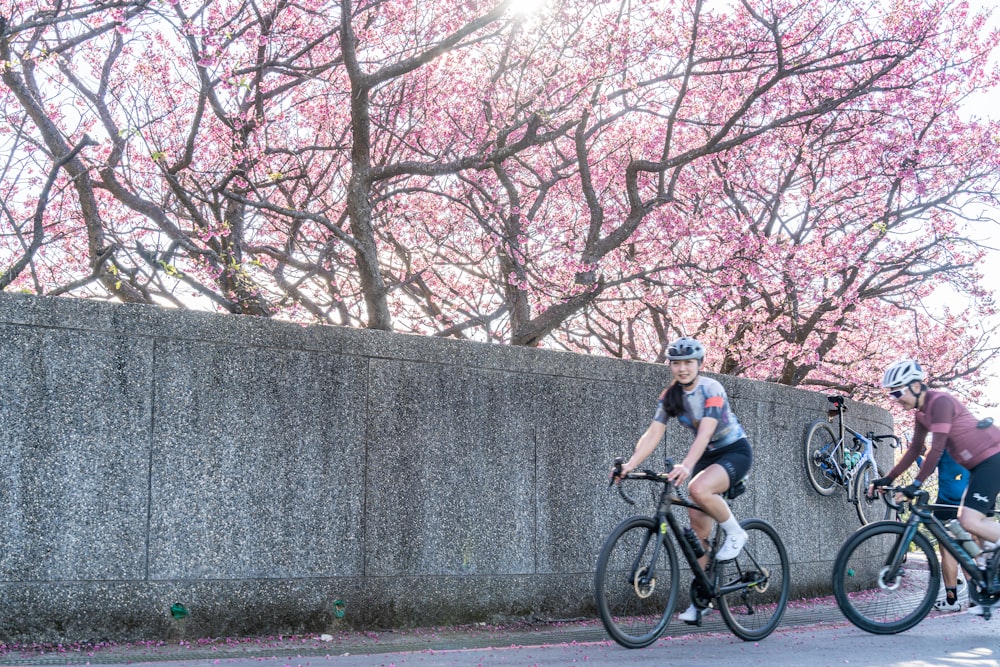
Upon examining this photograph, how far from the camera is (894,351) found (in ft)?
56.9

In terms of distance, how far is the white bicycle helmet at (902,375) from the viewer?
24.5ft

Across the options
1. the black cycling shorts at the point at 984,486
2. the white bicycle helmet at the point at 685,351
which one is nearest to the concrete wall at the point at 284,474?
the white bicycle helmet at the point at 685,351

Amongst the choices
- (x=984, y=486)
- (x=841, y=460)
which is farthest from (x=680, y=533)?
(x=841, y=460)

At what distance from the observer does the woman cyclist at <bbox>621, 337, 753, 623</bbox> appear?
6969 mm

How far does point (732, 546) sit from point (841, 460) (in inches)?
188

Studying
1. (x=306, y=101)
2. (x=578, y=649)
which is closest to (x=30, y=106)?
(x=306, y=101)

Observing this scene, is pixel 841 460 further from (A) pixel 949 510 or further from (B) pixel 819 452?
(A) pixel 949 510

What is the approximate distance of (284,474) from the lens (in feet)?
21.9

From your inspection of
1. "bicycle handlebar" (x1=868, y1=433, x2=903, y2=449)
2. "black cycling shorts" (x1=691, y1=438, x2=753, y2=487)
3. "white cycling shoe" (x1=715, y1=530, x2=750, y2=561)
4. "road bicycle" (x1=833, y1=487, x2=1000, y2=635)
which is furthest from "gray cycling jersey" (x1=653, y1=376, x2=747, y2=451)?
"bicycle handlebar" (x1=868, y1=433, x2=903, y2=449)

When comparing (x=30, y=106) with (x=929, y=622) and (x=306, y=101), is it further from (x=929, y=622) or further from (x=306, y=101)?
(x=929, y=622)

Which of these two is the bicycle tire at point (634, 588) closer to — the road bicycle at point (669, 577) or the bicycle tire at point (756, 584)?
the road bicycle at point (669, 577)

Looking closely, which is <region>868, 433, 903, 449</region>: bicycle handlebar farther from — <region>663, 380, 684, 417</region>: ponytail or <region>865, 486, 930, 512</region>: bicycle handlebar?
<region>663, 380, 684, 417</region>: ponytail

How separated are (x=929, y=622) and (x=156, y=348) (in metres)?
6.95

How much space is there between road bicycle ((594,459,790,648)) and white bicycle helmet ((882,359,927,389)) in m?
1.39
